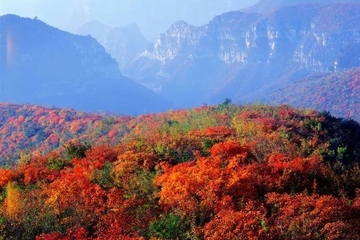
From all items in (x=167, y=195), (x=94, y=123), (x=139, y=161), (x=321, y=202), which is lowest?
(x=321, y=202)

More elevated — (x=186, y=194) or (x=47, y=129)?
(x=47, y=129)

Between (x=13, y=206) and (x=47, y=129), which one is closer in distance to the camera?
(x=13, y=206)

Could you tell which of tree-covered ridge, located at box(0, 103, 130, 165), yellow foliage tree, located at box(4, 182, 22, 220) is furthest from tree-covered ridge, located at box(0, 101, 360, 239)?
tree-covered ridge, located at box(0, 103, 130, 165)

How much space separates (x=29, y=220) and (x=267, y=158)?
2711cm

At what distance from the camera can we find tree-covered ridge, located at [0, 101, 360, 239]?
3206 cm

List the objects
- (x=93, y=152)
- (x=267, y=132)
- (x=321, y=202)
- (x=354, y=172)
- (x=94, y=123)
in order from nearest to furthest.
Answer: (x=321, y=202)
(x=354, y=172)
(x=93, y=152)
(x=267, y=132)
(x=94, y=123)

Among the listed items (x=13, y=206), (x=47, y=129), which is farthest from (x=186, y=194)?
(x=47, y=129)

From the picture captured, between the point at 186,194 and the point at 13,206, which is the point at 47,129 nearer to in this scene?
the point at 13,206

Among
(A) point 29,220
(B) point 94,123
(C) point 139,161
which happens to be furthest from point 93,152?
(B) point 94,123

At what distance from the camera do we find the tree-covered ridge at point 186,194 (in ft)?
105

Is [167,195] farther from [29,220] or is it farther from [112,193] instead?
[29,220]

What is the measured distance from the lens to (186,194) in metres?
37.6

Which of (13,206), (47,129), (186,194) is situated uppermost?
(47,129)

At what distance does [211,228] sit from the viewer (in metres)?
31.8
